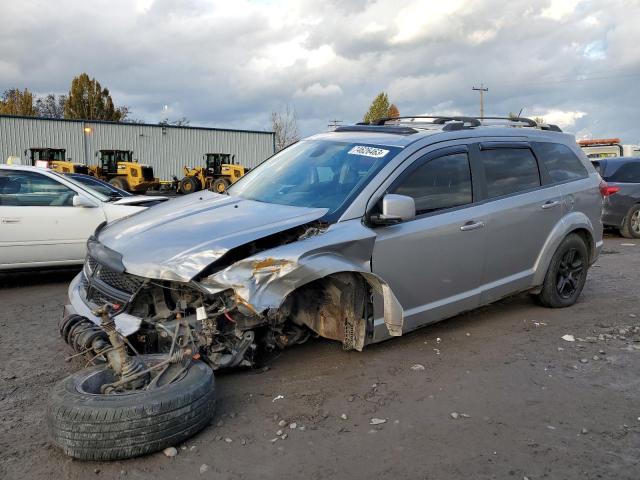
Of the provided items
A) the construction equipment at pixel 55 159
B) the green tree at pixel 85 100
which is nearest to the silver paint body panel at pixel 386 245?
the construction equipment at pixel 55 159

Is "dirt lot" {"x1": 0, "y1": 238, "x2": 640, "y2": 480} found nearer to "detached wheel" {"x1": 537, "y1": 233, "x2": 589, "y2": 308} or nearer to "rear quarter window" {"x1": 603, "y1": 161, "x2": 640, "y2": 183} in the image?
"detached wheel" {"x1": 537, "y1": 233, "x2": 589, "y2": 308}

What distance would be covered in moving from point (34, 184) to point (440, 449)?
6.18m

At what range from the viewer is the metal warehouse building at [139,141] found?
34.6 meters

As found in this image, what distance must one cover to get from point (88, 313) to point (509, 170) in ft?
12.2

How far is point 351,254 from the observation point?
12.4 ft

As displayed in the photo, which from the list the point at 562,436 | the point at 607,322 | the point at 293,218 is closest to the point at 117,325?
the point at 293,218

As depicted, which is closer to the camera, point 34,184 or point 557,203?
point 557,203

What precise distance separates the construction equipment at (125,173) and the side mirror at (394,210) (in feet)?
78.3

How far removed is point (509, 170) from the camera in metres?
5.07

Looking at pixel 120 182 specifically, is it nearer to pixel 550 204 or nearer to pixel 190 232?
pixel 550 204

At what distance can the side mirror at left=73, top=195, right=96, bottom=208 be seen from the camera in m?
A: 7.03

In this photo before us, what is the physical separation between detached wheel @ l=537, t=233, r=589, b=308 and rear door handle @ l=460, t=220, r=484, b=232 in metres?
1.30

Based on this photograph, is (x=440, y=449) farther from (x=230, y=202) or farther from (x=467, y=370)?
(x=230, y=202)

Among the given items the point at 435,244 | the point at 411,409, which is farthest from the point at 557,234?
the point at 411,409
